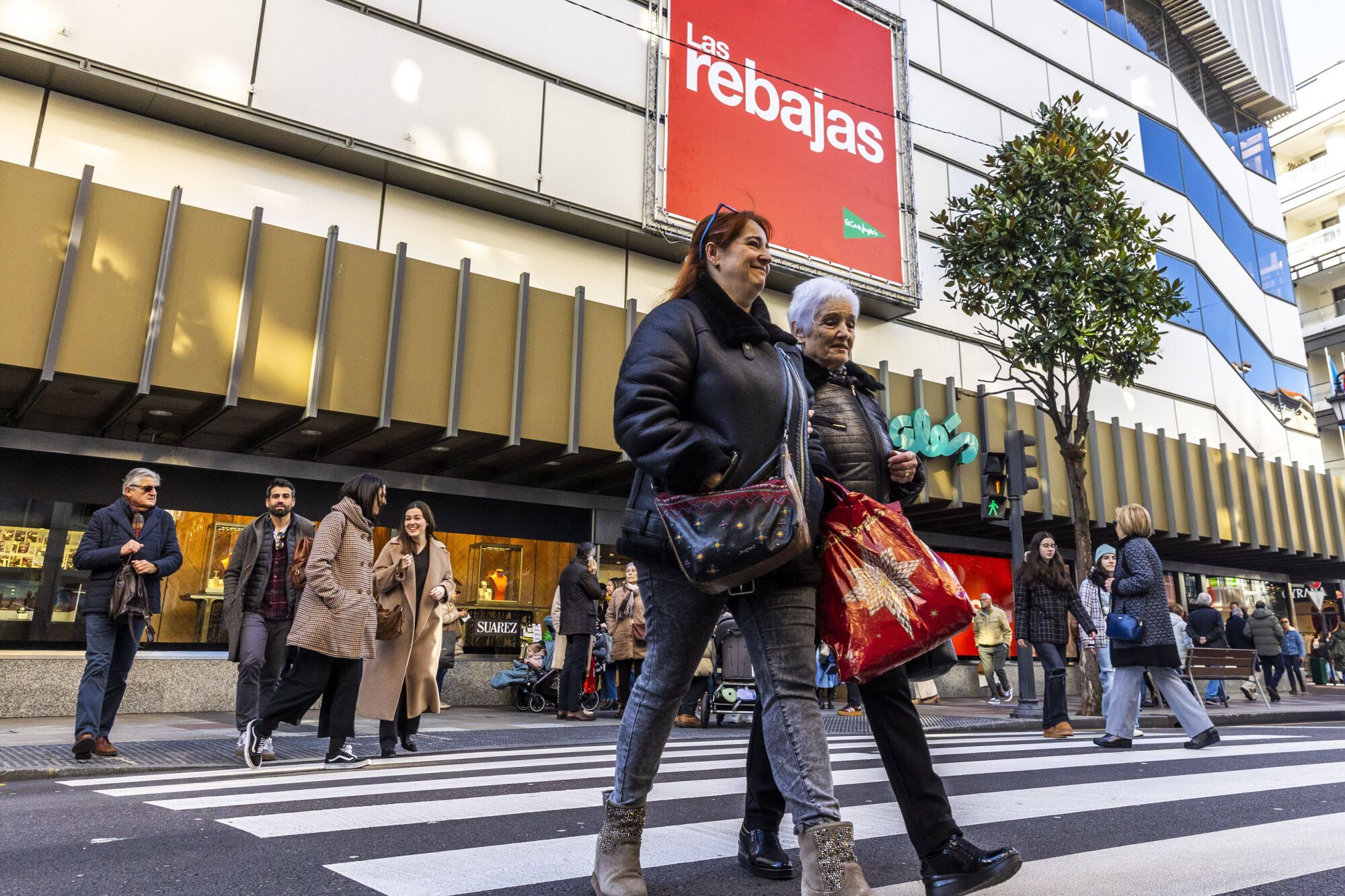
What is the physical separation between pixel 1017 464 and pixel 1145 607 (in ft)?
A: 17.6

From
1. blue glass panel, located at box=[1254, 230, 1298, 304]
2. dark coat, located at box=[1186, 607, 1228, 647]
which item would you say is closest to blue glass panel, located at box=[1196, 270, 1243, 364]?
blue glass panel, located at box=[1254, 230, 1298, 304]

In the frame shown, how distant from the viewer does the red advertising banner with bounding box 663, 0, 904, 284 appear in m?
15.6

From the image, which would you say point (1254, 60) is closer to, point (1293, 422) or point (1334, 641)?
point (1293, 422)

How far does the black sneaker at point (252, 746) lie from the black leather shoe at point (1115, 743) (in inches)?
247

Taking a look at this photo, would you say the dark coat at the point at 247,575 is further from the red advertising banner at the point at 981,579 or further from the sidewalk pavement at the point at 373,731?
the red advertising banner at the point at 981,579

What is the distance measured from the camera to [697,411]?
8.94 feet

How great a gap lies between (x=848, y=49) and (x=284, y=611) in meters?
15.6

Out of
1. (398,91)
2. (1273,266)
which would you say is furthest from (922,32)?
(1273,266)

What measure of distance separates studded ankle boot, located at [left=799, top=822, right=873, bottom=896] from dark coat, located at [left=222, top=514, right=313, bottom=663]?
18.3ft

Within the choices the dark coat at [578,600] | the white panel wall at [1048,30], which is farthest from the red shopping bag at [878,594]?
the white panel wall at [1048,30]

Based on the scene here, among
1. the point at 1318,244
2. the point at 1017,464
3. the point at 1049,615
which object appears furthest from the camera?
the point at 1318,244

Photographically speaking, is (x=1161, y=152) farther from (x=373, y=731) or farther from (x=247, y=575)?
(x=247, y=575)

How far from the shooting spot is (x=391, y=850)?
325 cm

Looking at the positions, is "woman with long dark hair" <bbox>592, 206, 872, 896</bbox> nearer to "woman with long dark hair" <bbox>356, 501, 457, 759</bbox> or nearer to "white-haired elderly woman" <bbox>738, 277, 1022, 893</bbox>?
"white-haired elderly woman" <bbox>738, 277, 1022, 893</bbox>
